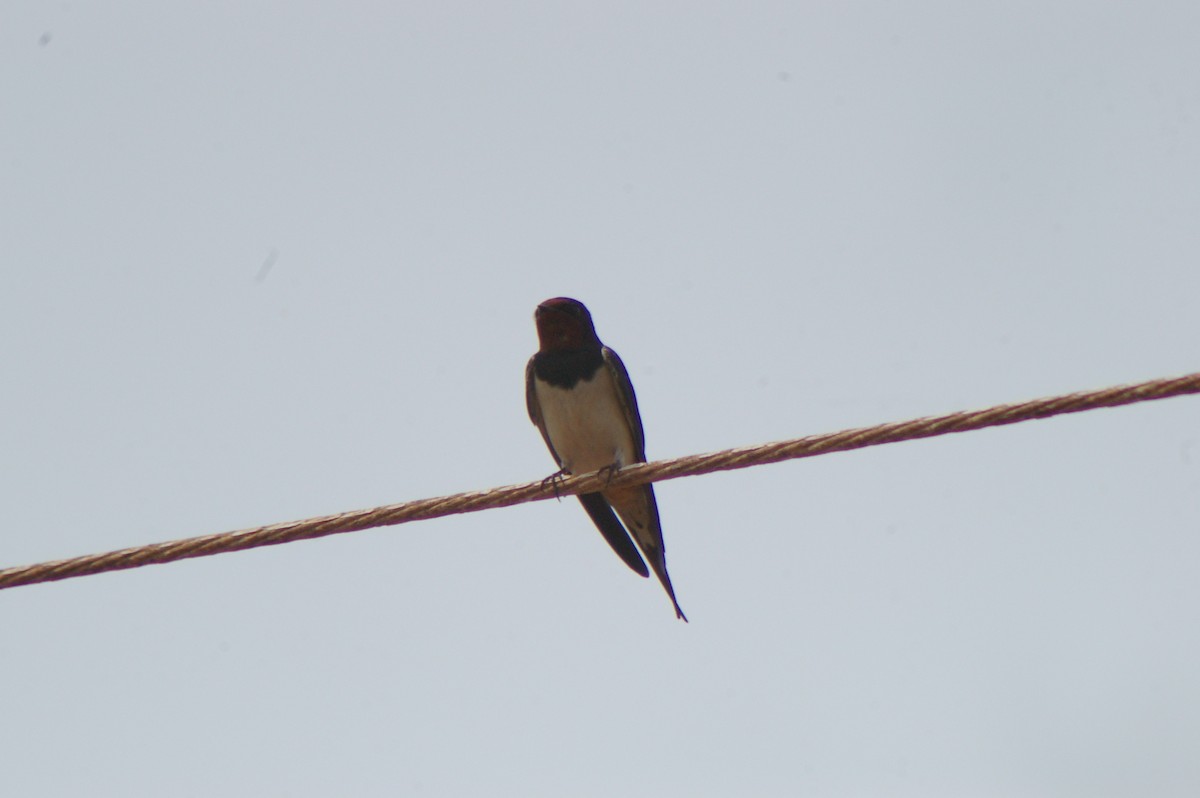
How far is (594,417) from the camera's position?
7438mm

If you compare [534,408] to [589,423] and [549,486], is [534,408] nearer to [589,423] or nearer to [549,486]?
[589,423]

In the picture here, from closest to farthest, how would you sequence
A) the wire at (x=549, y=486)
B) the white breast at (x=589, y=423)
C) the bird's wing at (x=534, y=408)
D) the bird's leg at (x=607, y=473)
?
1. the wire at (x=549, y=486)
2. the bird's leg at (x=607, y=473)
3. the white breast at (x=589, y=423)
4. the bird's wing at (x=534, y=408)

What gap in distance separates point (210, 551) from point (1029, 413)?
2.40m

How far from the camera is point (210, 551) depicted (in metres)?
4.48

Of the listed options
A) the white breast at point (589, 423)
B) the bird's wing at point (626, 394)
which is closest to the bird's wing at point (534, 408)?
the white breast at point (589, 423)

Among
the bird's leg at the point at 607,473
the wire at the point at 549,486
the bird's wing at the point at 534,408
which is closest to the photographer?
the wire at the point at 549,486

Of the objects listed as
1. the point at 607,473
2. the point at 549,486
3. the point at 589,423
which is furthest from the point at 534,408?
the point at 549,486

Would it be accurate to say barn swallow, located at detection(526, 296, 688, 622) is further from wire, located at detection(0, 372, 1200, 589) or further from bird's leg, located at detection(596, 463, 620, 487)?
wire, located at detection(0, 372, 1200, 589)

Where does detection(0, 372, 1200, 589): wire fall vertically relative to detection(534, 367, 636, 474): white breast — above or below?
below

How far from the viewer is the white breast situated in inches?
293

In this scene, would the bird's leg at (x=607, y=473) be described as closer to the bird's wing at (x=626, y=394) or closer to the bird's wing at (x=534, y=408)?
the bird's wing at (x=626, y=394)

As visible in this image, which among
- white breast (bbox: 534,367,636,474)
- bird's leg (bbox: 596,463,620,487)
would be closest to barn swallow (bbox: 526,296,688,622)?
white breast (bbox: 534,367,636,474)

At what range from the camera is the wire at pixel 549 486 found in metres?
4.00

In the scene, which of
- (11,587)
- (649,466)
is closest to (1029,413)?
(649,466)
